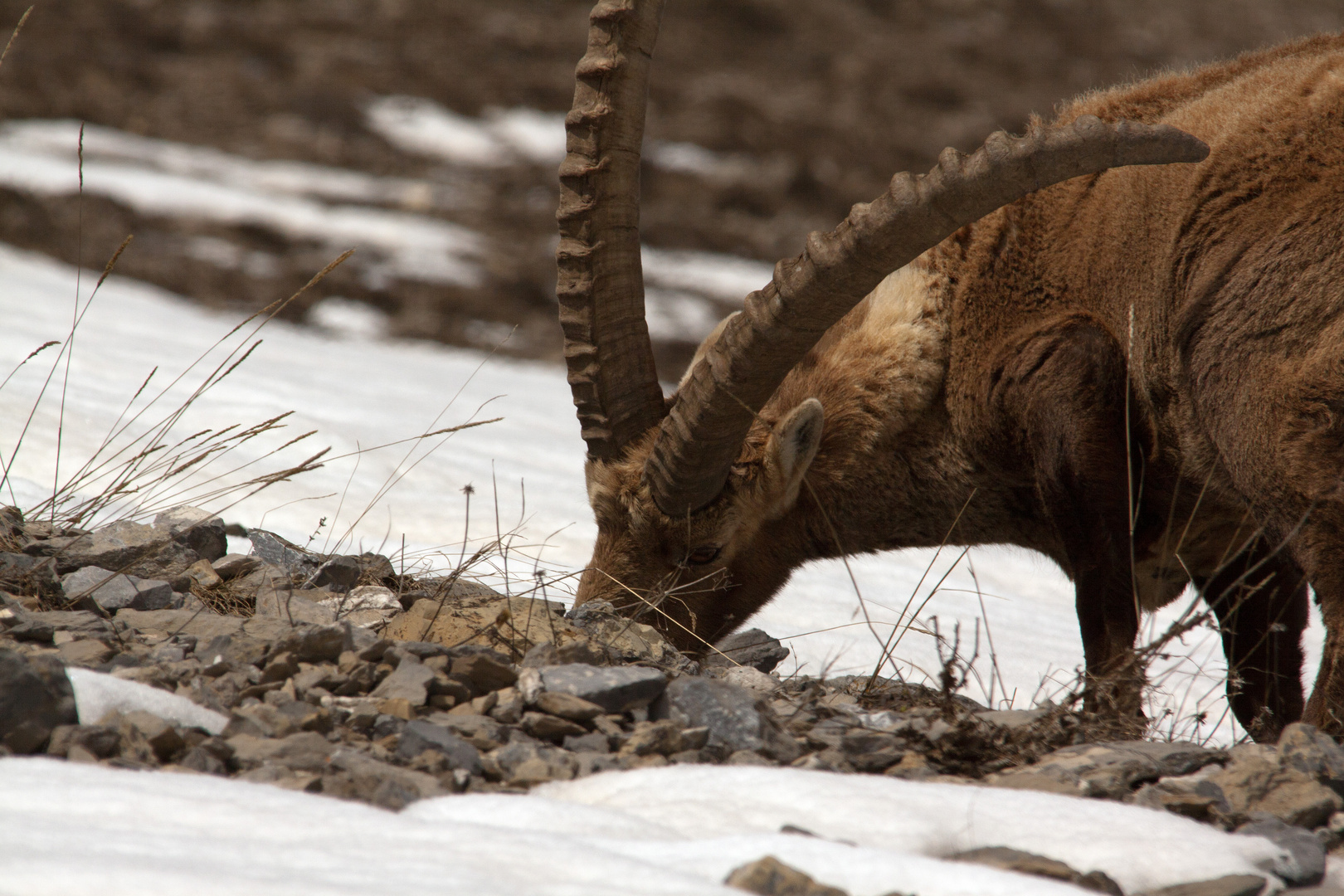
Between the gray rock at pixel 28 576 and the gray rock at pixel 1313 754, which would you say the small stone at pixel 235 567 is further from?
the gray rock at pixel 1313 754

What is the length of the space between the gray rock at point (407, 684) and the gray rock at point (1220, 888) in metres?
1.50

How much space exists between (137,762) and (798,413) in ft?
7.95

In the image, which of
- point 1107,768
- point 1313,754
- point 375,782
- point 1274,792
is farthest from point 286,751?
point 1313,754

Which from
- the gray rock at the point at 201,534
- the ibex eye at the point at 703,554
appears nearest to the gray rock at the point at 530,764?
the gray rock at the point at 201,534

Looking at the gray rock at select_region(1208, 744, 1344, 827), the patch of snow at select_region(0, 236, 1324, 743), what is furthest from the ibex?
the gray rock at select_region(1208, 744, 1344, 827)

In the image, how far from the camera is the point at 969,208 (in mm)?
3432

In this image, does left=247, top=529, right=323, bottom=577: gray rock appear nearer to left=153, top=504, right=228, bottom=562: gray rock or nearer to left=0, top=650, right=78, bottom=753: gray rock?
left=153, top=504, right=228, bottom=562: gray rock

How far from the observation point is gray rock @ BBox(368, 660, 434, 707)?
8.65ft

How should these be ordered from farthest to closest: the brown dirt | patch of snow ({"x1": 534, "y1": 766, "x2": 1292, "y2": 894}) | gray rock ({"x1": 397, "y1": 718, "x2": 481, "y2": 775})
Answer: the brown dirt < gray rock ({"x1": 397, "y1": 718, "x2": 481, "y2": 775}) < patch of snow ({"x1": 534, "y1": 766, "x2": 1292, "y2": 894})

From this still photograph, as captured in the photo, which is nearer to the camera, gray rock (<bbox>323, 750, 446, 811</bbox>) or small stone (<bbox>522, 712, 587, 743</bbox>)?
gray rock (<bbox>323, 750, 446, 811</bbox>)

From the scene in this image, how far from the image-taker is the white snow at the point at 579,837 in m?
1.76

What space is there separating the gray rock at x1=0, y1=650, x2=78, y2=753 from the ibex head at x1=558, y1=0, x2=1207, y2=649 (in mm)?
1743

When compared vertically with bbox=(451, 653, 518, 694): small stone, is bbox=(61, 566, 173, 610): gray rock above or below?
above

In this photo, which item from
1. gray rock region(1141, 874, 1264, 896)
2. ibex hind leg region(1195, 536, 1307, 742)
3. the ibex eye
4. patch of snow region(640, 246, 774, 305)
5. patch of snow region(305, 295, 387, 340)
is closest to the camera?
gray rock region(1141, 874, 1264, 896)
